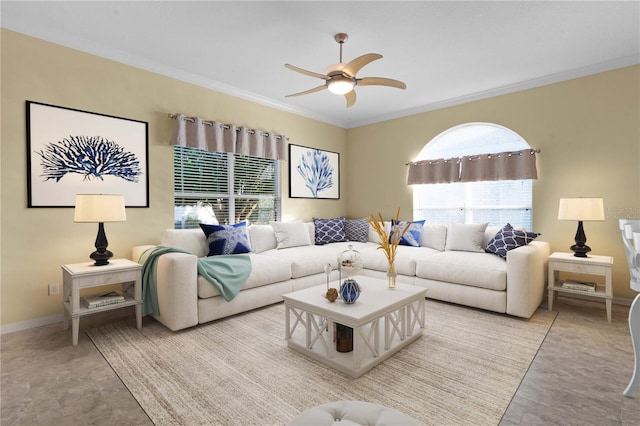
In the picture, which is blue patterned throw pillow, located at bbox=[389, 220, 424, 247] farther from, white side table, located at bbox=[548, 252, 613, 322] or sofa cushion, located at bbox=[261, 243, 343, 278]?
white side table, located at bbox=[548, 252, 613, 322]

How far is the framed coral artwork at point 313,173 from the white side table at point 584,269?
132 inches

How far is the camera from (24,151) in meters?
2.75

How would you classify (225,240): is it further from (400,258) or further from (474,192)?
(474,192)

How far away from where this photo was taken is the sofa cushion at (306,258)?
3660 millimetres

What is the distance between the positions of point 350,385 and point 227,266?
5.47 feet

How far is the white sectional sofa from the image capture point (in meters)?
2.71

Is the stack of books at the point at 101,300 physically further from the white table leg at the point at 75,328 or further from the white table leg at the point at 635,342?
the white table leg at the point at 635,342

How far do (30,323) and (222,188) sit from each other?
2.30m

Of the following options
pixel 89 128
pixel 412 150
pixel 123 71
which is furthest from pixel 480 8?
pixel 89 128

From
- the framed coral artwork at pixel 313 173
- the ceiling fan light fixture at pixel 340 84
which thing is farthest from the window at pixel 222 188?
the ceiling fan light fixture at pixel 340 84

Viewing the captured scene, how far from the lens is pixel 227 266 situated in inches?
120

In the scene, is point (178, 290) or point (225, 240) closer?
point (178, 290)

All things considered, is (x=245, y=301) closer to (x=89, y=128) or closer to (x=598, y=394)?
(x=89, y=128)

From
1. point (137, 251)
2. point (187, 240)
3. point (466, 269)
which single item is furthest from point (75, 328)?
point (466, 269)
